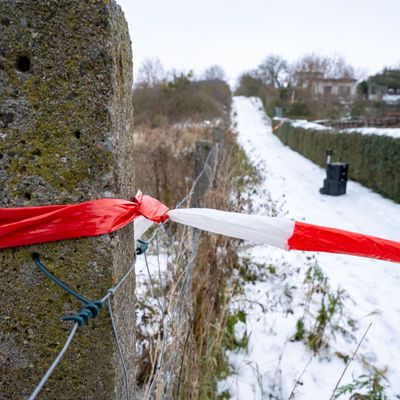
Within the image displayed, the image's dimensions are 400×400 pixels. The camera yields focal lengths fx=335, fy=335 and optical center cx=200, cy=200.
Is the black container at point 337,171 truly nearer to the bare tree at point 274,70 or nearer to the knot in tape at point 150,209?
the knot in tape at point 150,209

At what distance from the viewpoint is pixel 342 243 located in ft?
3.49

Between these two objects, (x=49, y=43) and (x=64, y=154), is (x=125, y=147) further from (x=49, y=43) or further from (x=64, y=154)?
(x=49, y=43)

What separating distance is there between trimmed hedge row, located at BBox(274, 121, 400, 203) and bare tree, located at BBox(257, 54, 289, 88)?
46.9 m

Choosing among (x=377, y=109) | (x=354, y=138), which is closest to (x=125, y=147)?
(x=354, y=138)

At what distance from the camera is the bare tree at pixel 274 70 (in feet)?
184

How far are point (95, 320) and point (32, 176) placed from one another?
400 mm

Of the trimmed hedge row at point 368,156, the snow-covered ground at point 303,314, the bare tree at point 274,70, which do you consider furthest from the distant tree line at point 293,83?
the snow-covered ground at point 303,314

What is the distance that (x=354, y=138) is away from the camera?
9625 millimetres

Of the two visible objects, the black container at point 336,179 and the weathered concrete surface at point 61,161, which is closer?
the weathered concrete surface at point 61,161

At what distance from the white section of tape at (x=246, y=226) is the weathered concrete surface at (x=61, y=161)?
0.27 metres

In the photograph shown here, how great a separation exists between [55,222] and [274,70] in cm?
6139

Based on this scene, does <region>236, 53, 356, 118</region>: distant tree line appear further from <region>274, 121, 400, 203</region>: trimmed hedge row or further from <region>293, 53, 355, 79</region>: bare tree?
<region>274, 121, 400, 203</region>: trimmed hedge row

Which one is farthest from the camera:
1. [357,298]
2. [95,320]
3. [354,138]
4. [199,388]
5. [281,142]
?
[281,142]

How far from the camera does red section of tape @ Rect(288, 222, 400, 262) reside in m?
1.06
